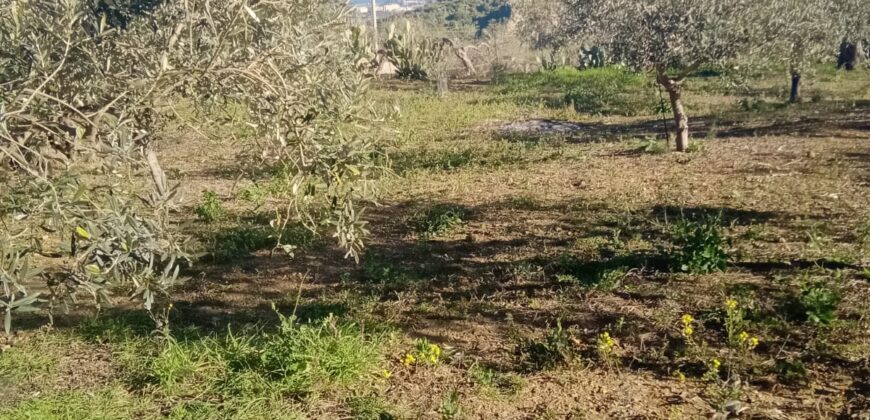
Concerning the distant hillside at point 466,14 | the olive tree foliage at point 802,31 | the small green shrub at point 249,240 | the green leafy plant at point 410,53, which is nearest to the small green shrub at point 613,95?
the olive tree foliage at point 802,31

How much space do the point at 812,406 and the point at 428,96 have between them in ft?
48.7

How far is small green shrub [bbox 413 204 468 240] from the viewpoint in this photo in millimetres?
7109

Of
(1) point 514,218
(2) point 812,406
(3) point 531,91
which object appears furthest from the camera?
(3) point 531,91

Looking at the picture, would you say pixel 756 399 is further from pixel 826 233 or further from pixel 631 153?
pixel 631 153

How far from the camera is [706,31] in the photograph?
791 centimetres

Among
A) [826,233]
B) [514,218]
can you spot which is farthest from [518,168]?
[826,233]

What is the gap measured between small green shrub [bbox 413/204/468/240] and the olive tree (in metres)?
2.99

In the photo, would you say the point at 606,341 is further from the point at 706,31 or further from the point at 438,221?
the point at 706,31

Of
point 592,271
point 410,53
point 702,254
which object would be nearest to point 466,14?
point 410,53

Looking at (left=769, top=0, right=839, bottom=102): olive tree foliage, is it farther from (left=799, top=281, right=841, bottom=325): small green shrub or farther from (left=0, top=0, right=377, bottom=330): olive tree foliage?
(left=0, top=0, right=377, bottom=330): olive tree foliage

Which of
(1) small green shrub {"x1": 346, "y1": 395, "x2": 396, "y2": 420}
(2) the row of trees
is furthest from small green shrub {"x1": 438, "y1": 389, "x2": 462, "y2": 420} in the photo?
(2) the row of trees

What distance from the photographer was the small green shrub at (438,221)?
7.11 m

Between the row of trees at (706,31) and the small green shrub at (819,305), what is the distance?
4231 mm

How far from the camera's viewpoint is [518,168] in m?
9.98
